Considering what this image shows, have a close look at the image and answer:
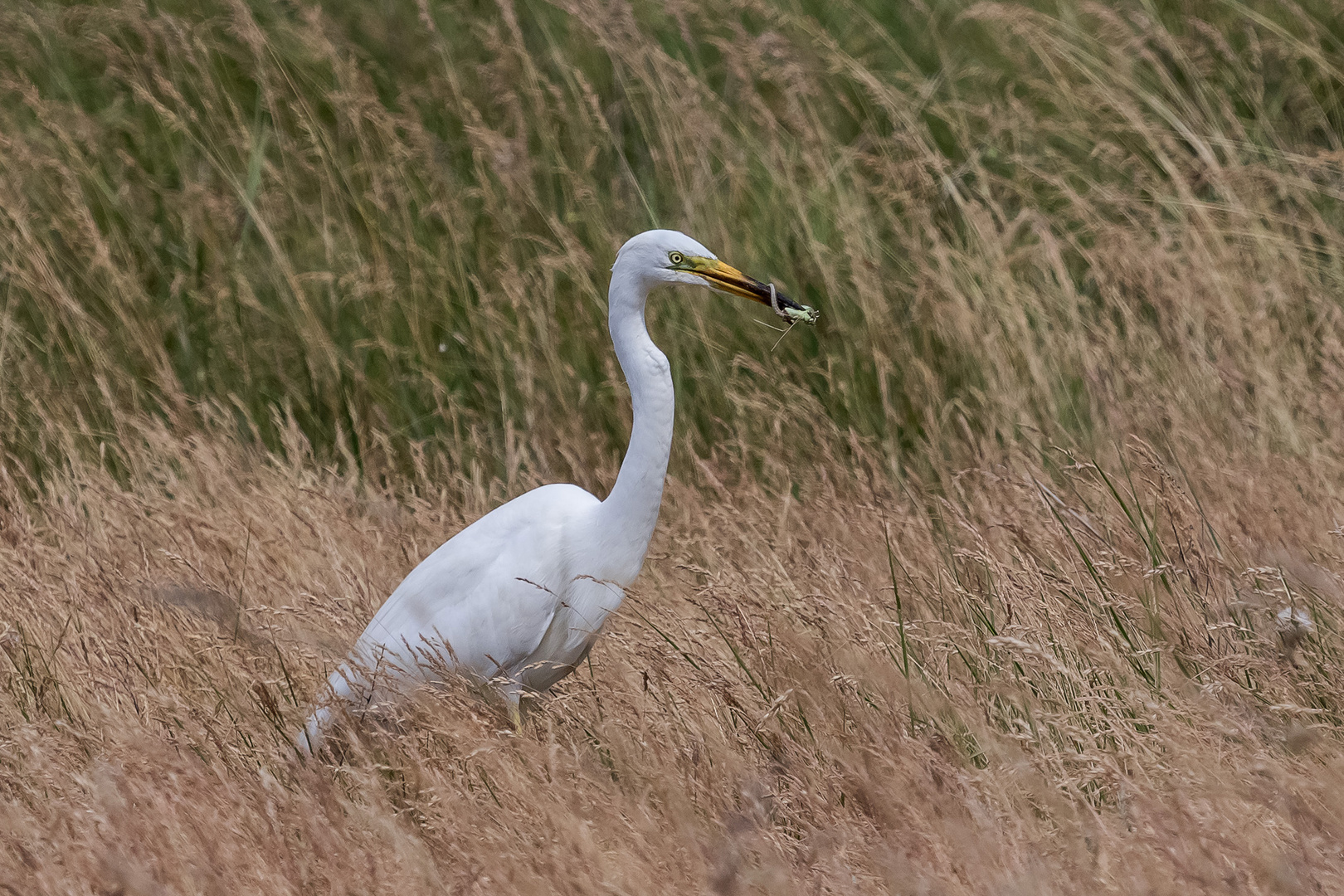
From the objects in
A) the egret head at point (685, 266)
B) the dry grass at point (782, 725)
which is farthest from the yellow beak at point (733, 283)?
the dry grass at point (782, 725)

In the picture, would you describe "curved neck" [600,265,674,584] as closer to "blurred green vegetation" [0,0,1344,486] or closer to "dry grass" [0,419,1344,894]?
"dry grass" [0,419,1344,894]

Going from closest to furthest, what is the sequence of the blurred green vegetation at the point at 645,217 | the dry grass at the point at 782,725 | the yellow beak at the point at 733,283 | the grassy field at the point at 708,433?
1. the dry grass at the point at 782,725
2. the grassy field at the point at 708,433
3. the yellow beak at the point at 733,283
4. the blurred green vegetation at the point at 645,217

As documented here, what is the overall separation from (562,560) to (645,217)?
1.98 m

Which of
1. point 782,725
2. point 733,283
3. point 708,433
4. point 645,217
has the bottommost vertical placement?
point 708,433

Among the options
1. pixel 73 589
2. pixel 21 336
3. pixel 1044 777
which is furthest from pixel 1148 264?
pixel 21 336

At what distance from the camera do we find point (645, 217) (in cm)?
452

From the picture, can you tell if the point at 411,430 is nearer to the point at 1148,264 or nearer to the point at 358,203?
the point at 358,203

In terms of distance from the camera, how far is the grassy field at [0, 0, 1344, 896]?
2.07 metres

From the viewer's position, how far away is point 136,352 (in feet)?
14.5

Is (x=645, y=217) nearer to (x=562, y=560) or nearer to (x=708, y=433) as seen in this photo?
(x=708, y=433)

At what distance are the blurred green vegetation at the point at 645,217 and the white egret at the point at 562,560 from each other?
1.02 metres

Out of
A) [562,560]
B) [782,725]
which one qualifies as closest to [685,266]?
[562,560]

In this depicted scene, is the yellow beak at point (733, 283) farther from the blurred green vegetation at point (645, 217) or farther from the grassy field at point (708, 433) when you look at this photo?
the blurred green vegetation at point (645, 217)

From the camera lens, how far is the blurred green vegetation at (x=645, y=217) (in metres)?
3.90
